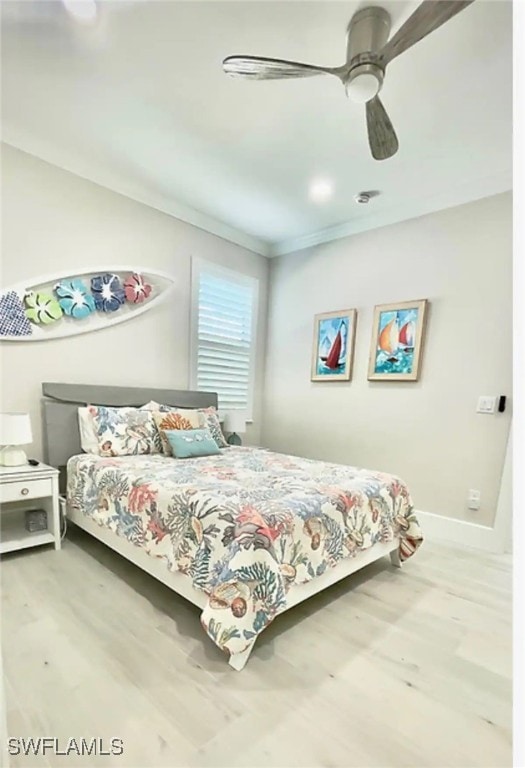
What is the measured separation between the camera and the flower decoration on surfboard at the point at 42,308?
8.65 ft

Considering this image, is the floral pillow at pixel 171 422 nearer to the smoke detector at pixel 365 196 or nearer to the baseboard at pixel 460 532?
the baseboard at pixel 460 532

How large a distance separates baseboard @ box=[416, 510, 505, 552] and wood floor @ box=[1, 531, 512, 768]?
680 mm

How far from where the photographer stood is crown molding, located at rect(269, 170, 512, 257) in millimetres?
2830

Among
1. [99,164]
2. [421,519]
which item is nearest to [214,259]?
[99,164]

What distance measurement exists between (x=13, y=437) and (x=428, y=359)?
3.14 metres

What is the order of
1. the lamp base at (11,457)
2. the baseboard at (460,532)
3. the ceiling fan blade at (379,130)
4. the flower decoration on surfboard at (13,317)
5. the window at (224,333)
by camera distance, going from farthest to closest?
the window at (224,333), the baseboard at (460,532), the flower decoration on surfboard at (13,317), the lamp base at (11,457), the ceiling fan blade at (379,130)

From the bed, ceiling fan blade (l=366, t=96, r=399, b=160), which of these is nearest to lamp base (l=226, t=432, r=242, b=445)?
the bed

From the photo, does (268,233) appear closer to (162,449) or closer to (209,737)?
(162,449)

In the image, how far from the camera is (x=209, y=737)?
1180 millimetres

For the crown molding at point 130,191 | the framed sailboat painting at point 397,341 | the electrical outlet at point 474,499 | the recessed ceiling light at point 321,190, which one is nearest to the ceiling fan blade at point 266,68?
the recessed ceiling light at point 321,190

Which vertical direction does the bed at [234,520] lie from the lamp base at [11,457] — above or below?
below

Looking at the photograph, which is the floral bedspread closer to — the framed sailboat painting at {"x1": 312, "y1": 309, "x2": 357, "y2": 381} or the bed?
the bed

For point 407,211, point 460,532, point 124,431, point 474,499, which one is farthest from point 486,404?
point 124,431

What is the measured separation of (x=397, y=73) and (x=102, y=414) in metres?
2.81
